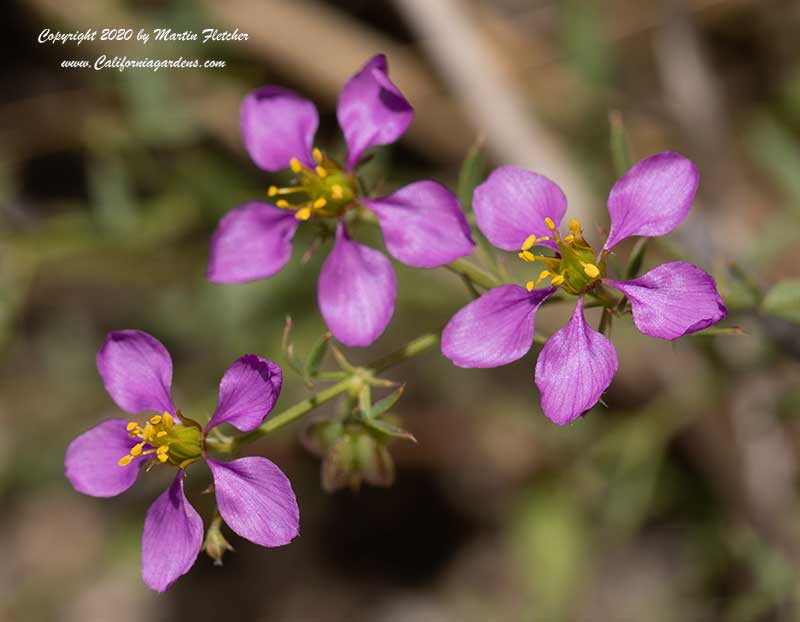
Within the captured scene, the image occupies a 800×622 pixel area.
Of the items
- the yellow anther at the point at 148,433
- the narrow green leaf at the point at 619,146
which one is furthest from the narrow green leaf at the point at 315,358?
the narrow green leaf at the point at 619,146

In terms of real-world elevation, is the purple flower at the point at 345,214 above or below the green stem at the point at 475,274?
above

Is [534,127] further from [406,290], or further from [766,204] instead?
[766,204]

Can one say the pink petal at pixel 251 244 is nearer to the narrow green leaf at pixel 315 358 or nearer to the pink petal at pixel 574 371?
the narrow green leaf at pixel 315 358

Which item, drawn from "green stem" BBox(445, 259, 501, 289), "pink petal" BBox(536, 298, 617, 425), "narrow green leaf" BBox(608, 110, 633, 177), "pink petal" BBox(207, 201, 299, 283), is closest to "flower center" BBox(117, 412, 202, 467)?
"pink petal" BBox(207, 201, 299, 283)

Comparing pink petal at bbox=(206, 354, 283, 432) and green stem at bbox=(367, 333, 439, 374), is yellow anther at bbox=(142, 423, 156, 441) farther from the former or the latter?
green stem at bbox=(367, 333, 439, 374)

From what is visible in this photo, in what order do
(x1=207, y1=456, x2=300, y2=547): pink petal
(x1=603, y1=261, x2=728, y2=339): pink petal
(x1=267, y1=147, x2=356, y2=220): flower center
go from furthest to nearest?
1. (x1=267, y1=147, x2=356, y2=220): flower center
2. (x1=207, y1=456, x2=300, y2=547): pink petal
3. (x1=603, y1=261, x2=728, y2=339): pink petal

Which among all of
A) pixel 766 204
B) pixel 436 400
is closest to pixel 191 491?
pixel 436 400

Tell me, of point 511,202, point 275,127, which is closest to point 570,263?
point 511,202
